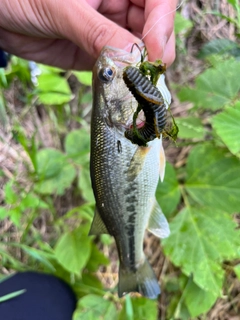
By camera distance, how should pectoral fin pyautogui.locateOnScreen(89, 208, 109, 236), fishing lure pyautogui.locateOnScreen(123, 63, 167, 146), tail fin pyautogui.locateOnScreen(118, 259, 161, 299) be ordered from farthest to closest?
1. tail fin pyautogui.locateOnScreen(118, 259, 161, 299)
2. pectoral fin pyautogui.locateOnScreen(89, 208, 109, 236)
3. fishing lure pyautogui.locateOnScreen(123, 63, 167, 146)

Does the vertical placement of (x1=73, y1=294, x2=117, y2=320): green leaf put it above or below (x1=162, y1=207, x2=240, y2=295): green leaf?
below

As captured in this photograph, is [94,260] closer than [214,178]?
No

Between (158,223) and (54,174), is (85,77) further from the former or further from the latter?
(158,223)

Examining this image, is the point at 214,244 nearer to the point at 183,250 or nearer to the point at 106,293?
the point at 183,250

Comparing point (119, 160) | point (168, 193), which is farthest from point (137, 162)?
point (168, 193)

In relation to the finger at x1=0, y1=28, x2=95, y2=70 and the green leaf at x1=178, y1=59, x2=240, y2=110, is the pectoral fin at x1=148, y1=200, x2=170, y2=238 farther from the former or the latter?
the finger at x1=0, y1=28, x2=95, y2=70

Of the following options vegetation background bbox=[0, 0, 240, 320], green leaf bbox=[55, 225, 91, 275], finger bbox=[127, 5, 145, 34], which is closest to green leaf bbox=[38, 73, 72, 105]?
vegetation background bbox=[0, 0, 240, 320]
